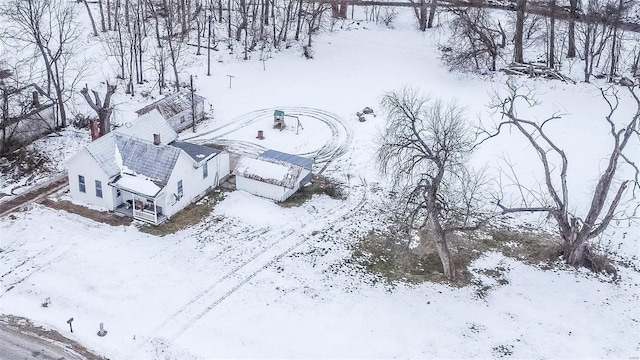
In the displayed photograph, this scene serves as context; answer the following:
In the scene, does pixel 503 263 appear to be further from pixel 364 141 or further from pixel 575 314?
pixel 364 141

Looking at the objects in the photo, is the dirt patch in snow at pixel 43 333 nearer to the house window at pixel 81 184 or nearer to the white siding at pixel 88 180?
the white siding at pixel 88 180

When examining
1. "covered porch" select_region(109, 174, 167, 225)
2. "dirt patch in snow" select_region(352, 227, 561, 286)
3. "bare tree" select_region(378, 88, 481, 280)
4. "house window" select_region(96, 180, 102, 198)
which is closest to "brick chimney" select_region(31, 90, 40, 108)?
"house window" select_region(96, 180, 102, 198)

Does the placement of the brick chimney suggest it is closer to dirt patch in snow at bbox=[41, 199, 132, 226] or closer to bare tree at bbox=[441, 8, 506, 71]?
dirt patch in snow at bbox=[41, 199, 132, 226]

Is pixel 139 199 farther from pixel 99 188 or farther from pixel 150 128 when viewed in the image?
pixel 150 128

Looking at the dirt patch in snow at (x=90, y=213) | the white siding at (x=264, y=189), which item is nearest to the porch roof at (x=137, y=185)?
the dirt patch in snow at (x=90, y=213)

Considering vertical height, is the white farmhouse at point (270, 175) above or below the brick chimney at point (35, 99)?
below

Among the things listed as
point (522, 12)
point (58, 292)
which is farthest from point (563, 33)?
point (58, 292)

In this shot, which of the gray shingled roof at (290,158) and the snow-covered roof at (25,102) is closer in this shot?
the gray shingled roof at (290,158)
